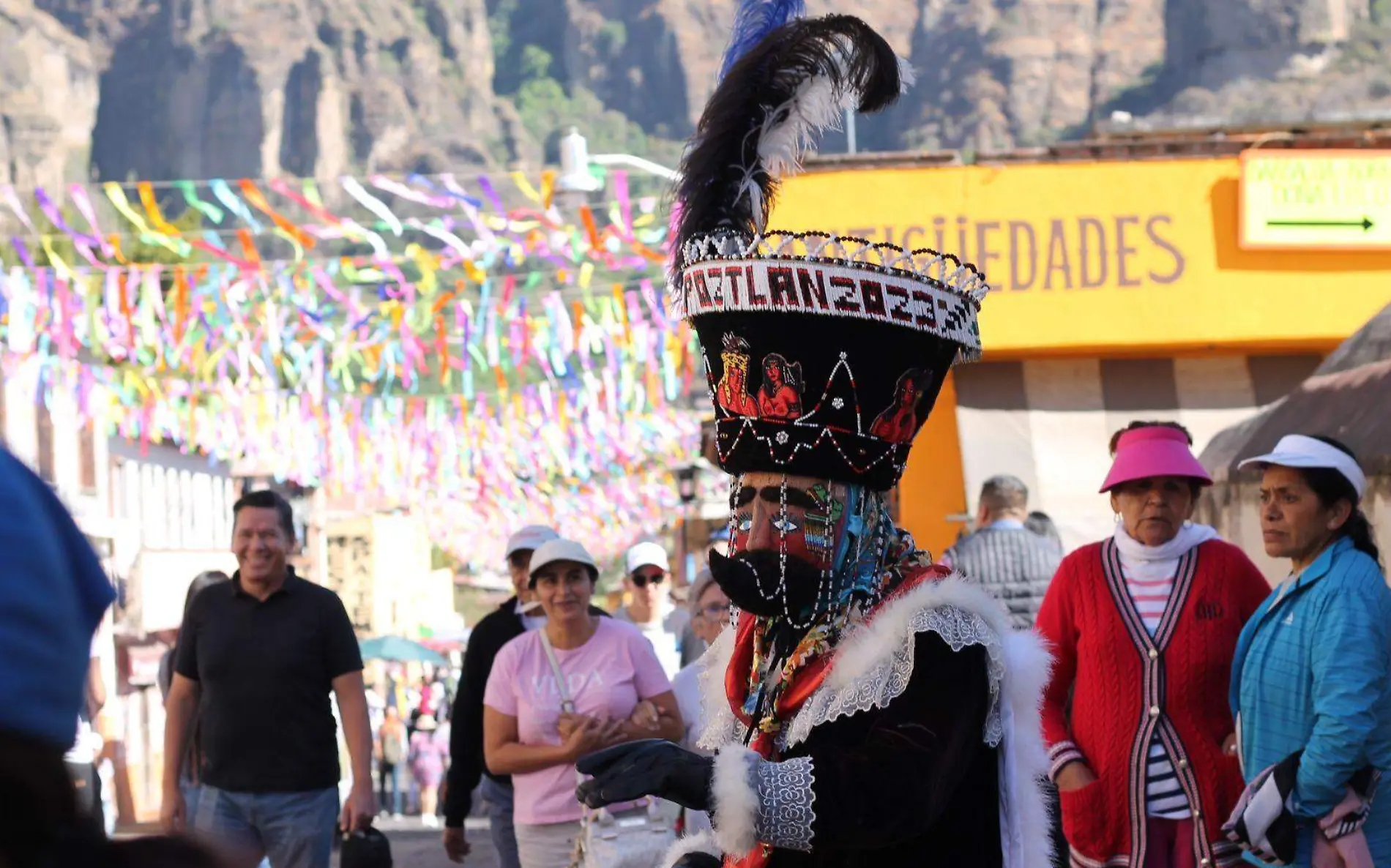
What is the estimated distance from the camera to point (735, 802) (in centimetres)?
286

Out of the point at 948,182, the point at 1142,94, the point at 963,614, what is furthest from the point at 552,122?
the point at 963,614

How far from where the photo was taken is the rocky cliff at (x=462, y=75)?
134375 mm

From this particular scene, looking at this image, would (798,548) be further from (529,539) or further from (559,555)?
(529,539)

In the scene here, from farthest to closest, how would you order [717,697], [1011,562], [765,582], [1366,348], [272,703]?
[1366,348]
[1011,562]
[272,703]
[717,697]
[765,582]

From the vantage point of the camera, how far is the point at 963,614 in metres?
3.11

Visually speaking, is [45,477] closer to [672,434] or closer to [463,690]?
[463,690]

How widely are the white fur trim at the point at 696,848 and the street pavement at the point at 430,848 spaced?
7411 millimetres

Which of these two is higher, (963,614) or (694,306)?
(694,306)

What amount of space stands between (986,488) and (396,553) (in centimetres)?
3721

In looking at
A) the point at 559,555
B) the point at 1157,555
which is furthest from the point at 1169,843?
the point at 559,555

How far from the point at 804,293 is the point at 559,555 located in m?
3.34

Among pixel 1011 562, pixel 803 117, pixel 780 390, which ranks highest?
pixel 803 117

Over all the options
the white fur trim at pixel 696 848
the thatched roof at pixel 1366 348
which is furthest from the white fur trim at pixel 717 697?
the thatched roof at pixel 1366 348

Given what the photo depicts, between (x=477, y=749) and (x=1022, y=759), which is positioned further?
(x=477, y=749)
